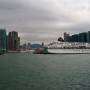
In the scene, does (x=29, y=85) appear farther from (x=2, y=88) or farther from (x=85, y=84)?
(x=85, y=84)

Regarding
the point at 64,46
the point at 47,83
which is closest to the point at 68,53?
the point at 64,46

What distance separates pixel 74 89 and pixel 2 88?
27.9ft

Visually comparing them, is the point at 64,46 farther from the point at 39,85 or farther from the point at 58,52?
the point at 39,85

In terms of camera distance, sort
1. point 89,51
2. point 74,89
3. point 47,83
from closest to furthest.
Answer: point 74,89, point 47,83, point 89,51

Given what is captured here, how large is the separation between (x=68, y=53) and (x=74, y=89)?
16444 centimetres

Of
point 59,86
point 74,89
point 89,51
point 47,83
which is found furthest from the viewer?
point 89,51

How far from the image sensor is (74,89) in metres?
32.6

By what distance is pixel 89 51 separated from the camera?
196375 millimetres

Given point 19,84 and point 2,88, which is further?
point 19,84

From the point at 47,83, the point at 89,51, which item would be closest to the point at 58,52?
the point at 89,51

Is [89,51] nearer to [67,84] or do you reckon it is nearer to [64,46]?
[64,46]

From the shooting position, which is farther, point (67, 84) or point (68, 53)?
point (68, 53)

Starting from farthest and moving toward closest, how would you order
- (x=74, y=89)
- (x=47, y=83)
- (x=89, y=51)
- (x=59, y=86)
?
(x=89, y=51) < (x=47, y=83) < (x=59, y=86) < (x=74, y=89)

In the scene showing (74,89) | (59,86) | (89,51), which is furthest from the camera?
(89,51)
